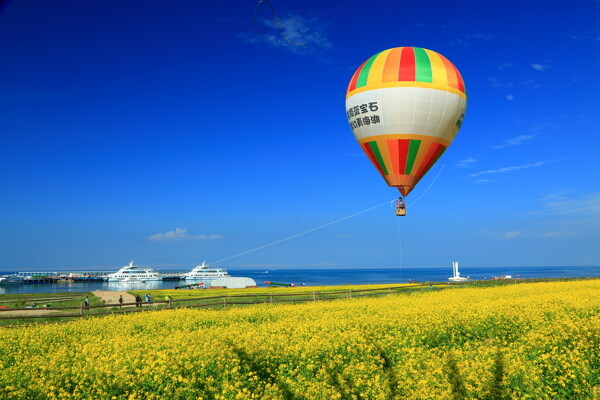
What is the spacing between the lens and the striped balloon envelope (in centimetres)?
2512

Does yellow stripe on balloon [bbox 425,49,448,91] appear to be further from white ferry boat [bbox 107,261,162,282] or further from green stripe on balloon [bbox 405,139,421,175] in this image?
white ferry boat [bbox 107,261,162,282]

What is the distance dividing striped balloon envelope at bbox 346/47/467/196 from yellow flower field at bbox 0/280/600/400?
43.3 ft

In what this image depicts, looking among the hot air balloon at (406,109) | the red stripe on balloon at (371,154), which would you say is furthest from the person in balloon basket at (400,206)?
the red stripe on balloon at (371,154)

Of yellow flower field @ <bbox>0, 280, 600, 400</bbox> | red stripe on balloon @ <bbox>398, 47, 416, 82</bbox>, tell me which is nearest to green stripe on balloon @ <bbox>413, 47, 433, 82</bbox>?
red stripe on balloon @ <bbox>398, 47, 416, 82</bbox>

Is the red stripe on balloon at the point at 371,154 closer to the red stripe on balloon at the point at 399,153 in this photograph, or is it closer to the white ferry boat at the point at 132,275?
the red stripe on balloon at the point at 399,153

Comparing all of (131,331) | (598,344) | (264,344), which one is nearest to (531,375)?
(598,344)

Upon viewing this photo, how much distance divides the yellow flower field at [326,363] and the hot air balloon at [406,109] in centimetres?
1317

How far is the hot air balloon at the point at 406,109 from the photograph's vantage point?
25.1 metres

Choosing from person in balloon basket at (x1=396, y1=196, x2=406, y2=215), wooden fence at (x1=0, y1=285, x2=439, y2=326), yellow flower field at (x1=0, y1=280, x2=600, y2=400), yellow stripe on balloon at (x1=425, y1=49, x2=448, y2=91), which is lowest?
wooden fence at (x1=0, y1=285, x2=439, y2=326)

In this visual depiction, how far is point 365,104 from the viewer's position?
86.2 feet

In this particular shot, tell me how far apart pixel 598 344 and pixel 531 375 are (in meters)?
4.18

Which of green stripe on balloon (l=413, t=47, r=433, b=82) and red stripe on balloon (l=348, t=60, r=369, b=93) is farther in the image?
red stripe on balloon (l=348, t=60, r=369, b=93)

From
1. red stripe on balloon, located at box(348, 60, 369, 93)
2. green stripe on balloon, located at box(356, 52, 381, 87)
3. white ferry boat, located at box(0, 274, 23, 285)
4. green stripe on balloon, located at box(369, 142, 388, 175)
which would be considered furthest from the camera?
white ferry boat, located at box(0, 274, 23, 285)

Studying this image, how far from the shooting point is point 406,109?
2511 cm
